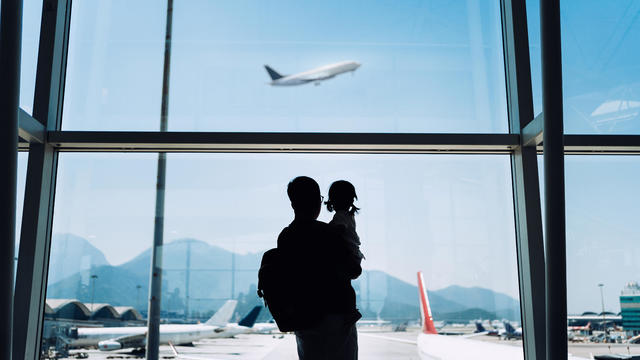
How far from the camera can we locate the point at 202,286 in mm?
3521

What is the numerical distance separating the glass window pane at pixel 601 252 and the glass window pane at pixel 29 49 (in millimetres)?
3487

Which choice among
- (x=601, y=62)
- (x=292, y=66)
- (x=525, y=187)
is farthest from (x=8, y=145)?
(x=601, y=62)

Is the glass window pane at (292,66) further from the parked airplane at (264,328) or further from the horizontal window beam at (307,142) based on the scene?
the parked airplane at (264,328)

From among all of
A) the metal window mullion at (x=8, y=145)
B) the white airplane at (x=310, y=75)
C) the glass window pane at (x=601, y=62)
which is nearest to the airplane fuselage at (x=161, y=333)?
the metal window mullion at (x=8, y=145)

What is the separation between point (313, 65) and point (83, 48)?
61.3 inches

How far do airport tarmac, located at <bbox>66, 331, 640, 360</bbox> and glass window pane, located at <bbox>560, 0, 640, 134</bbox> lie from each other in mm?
1417

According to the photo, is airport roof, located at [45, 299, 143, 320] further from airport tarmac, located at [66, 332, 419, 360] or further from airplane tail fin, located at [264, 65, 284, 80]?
airplane tail fin, located at [264, 65, 284, 80]

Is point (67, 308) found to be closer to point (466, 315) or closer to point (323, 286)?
point (323, 286)

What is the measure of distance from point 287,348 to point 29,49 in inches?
99.3

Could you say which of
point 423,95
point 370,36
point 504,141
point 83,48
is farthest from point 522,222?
point 83,48

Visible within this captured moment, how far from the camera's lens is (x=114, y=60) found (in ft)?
12.3

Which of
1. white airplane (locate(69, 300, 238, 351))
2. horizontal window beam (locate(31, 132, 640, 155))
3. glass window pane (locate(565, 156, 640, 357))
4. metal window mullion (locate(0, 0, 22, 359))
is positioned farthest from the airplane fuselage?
glass window pane (locate(565, 156, 640, 357))

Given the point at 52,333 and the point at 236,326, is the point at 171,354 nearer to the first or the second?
the point at 236,326

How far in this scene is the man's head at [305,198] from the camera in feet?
6.16
